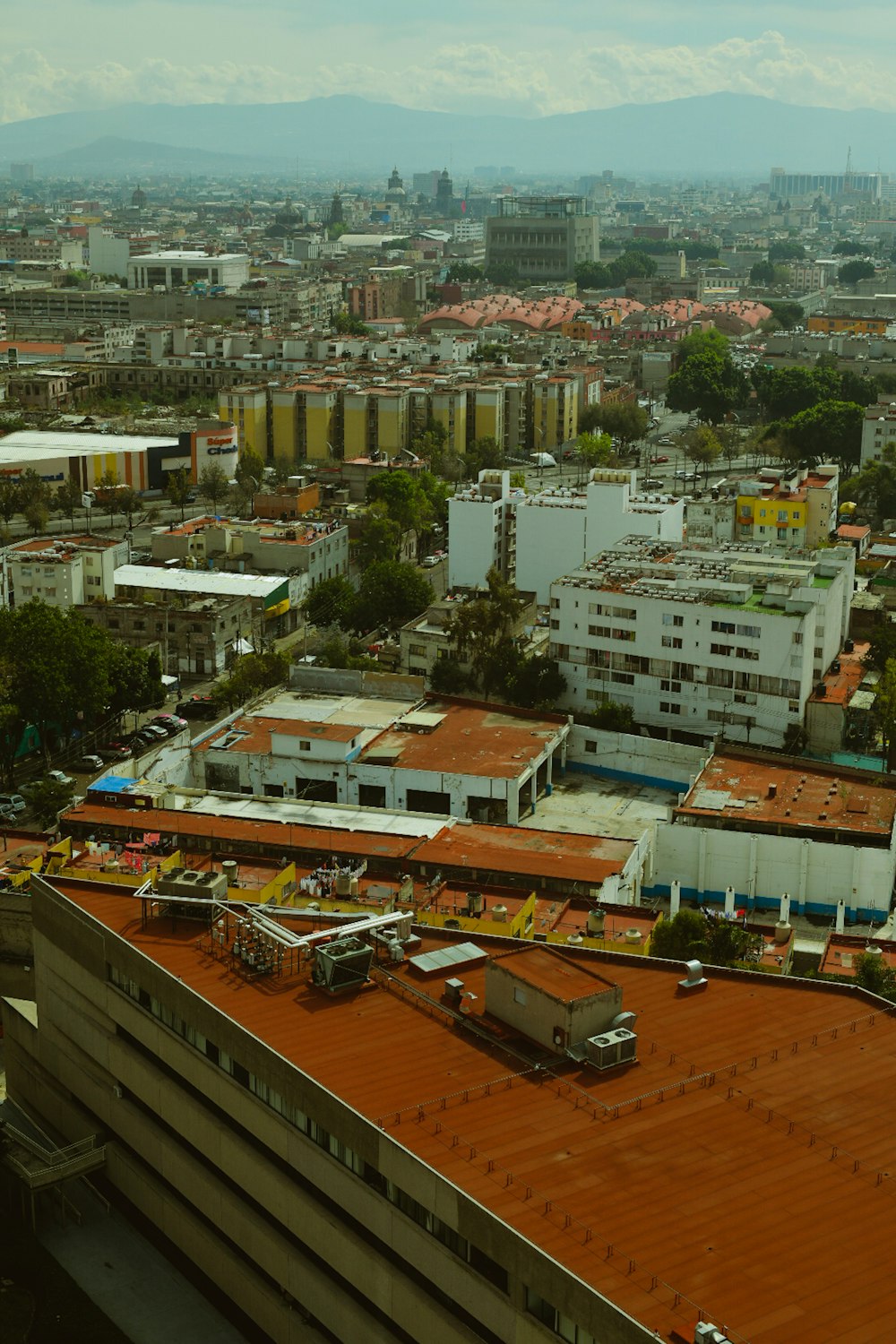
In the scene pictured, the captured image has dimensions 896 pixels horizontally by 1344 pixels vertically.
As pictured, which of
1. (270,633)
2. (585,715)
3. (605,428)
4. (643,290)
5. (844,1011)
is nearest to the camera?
(844,1011)

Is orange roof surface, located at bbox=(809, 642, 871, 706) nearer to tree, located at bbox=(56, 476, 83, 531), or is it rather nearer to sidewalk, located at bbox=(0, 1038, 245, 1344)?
sidewalk, located at bbox=(0, 1038, 245, 1344)

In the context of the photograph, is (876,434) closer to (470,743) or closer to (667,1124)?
(470,743)

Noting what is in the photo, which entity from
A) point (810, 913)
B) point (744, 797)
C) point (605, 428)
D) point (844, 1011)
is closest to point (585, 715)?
point (744, 797)

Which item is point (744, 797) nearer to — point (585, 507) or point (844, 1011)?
point (844, 1011)

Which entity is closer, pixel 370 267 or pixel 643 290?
pixel 643 290

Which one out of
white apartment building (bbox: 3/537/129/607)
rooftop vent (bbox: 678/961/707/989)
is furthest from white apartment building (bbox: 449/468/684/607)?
rooftop vent (bbox: 678/961/707/989)
